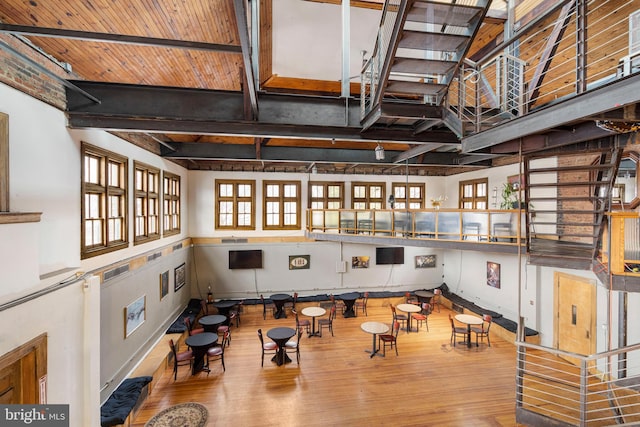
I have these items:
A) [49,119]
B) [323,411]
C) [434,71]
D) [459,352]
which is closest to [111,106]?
[49,119]

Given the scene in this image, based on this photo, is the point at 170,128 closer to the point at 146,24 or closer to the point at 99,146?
the point at 146,24

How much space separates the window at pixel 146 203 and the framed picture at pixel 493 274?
1108 cm

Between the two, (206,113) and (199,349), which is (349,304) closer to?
(199,349)

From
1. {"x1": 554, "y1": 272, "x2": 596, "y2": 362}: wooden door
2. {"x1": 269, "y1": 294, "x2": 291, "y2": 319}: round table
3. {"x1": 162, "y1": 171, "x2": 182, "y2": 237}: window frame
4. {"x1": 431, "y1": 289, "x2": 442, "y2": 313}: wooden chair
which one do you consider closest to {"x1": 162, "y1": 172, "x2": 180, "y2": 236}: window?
{"x1": 162, "y1": 171, "x2": 182, "y2": 237}: window frame

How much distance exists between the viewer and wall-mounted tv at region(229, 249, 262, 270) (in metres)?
11.6

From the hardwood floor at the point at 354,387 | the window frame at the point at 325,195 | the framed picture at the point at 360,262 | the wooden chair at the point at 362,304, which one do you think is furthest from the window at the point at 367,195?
the hardwood floor at the point at 354,387

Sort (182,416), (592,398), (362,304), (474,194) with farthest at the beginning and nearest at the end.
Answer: (362,304), (474,194), (592,398), (182,416)

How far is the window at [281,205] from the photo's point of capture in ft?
39.2

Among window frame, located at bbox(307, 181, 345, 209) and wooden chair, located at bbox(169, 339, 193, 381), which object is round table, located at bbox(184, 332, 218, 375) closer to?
wooden chair, located at bbox(169, 339, 193, 381)

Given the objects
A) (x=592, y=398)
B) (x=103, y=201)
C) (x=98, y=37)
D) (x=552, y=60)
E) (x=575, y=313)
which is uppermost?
(x=552, y=60)

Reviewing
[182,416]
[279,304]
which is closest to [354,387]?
[182,416]

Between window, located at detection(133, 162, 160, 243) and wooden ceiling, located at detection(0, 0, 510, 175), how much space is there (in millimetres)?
1175

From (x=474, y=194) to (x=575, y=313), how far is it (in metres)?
5.14

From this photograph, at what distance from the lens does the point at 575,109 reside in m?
2.83
